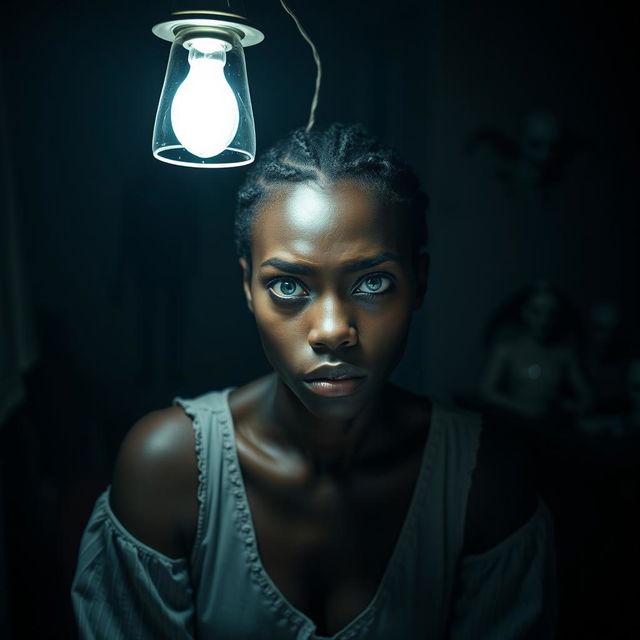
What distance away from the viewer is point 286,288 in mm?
899

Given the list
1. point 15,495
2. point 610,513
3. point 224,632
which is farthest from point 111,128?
point 610,513

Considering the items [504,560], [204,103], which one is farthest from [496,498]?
[204,103]

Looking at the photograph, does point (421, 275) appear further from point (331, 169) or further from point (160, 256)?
point (160, 256)

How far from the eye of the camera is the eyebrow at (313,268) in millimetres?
868

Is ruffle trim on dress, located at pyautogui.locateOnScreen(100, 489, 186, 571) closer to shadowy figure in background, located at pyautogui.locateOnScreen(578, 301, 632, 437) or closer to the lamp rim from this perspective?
the lamp rim

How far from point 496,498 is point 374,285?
1.38ft

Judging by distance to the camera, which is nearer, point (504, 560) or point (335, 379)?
point (335, 379)

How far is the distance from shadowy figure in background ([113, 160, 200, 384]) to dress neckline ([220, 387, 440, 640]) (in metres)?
0.88

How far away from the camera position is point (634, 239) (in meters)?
2.68

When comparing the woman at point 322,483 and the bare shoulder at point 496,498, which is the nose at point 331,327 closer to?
the woman at point 322,483

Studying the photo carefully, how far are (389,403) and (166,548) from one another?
0.42 m

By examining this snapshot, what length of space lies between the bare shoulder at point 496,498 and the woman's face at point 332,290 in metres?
0.29

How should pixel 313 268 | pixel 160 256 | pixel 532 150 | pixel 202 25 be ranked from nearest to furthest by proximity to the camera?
pixel 202 25 < pixel 313 268 < pixel 160 256 < pixel 532 150

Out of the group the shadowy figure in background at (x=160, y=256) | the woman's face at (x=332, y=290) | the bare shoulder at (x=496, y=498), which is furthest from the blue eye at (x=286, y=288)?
the shadowy figure in background at (x=160, y=256)
